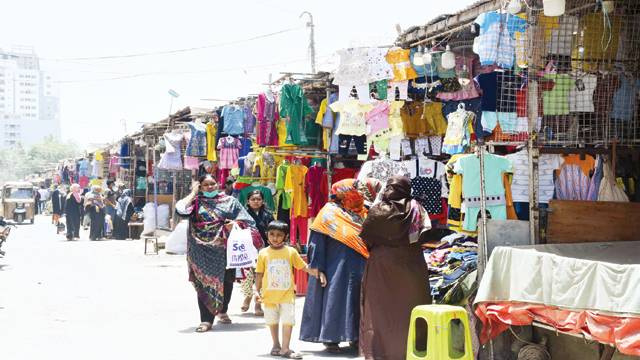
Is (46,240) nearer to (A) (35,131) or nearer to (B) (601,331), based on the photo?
(B) (601,331)

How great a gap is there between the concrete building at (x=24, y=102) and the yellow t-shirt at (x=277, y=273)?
590 ft

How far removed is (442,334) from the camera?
577cm

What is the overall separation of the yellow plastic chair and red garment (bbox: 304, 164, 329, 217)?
225 inches

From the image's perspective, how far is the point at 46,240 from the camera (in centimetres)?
2434

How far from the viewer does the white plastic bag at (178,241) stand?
17594mm

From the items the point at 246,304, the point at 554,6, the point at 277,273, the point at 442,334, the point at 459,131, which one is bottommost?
the point at 246,304

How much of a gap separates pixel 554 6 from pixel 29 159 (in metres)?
120

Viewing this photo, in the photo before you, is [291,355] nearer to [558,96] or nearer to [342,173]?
[558,96]

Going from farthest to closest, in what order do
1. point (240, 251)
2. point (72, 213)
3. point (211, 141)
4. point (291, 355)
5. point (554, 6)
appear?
point (72, 213) → point (211, 141) → point (240, 251) → point (291, 355) → point (554, 6)

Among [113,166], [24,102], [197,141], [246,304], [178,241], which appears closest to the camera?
[246,304]

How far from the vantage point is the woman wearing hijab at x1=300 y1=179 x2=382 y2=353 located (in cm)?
706

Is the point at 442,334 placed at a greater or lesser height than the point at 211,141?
lesser

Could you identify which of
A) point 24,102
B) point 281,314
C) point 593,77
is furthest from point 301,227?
point 24,102

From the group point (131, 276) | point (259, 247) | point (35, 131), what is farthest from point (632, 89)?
point (35, 131)
